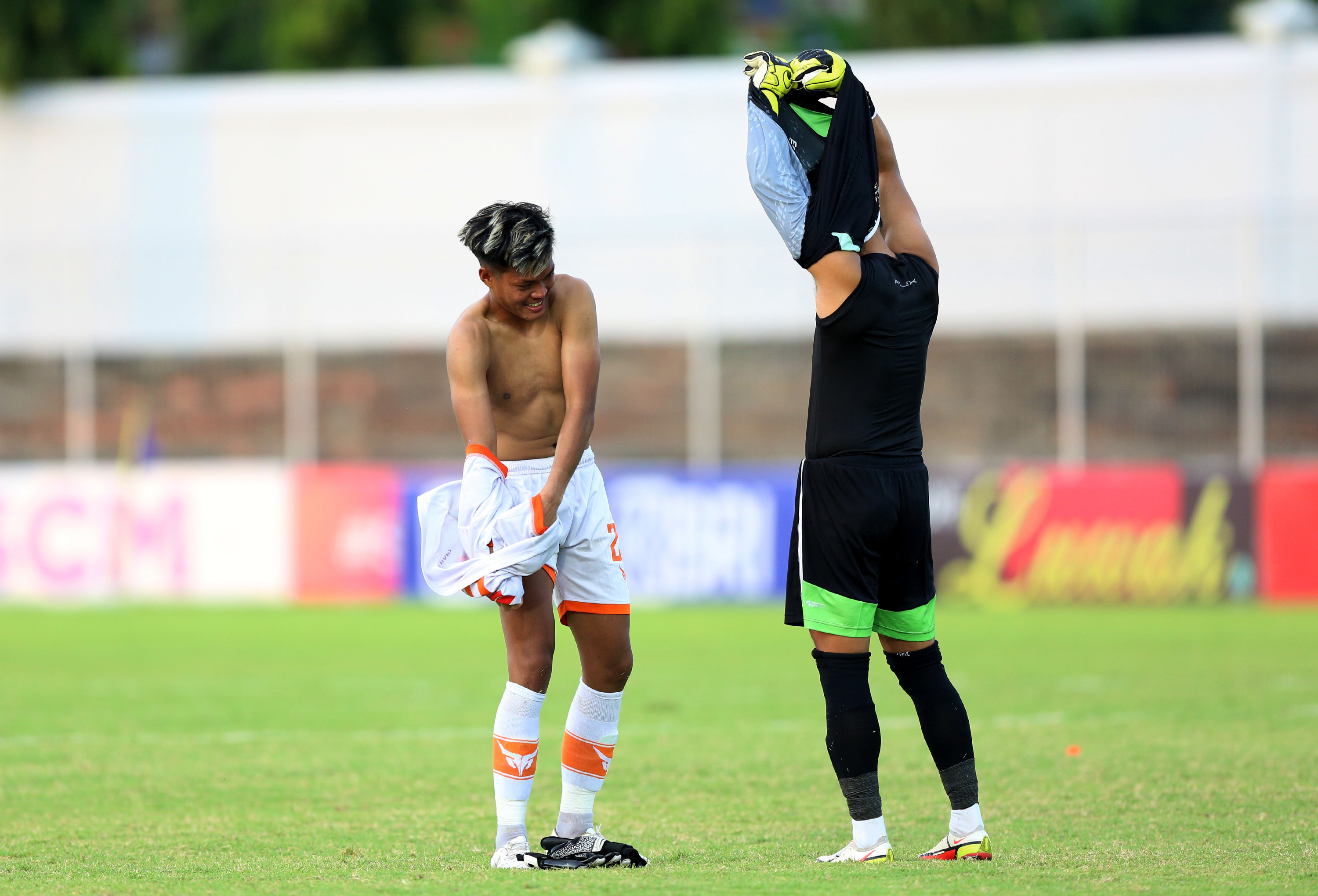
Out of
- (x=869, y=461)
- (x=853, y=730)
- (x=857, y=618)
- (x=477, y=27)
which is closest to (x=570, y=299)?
(x=869, y=461)

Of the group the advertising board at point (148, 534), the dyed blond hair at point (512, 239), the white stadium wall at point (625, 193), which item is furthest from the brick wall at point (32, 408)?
the dyed blond hair at point (512, 239)

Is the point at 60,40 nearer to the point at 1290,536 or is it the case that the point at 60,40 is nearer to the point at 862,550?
the point at 1290,536

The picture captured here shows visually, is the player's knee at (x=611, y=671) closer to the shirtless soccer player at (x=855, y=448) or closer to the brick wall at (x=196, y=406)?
the shirtless soccer player at (x=855, y=448)

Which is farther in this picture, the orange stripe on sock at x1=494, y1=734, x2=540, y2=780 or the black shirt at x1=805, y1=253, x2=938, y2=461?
the orange stripe on sock at x1=494, y1=734, x2=540, y2=780

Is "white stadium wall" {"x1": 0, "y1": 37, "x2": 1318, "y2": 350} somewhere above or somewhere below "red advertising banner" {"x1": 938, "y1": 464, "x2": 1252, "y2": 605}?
above

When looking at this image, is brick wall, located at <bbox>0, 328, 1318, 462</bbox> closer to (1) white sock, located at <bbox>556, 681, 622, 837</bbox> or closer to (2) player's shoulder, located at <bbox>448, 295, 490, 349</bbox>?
(1) white sock, located at <bbox>556, 681, 622, 837</bbox>

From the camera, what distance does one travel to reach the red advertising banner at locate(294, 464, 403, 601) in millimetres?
17172

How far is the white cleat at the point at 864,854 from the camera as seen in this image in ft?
17.4

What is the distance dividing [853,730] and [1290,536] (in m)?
11.4

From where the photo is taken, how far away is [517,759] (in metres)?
5.55

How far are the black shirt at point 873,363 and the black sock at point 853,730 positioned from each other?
68cm

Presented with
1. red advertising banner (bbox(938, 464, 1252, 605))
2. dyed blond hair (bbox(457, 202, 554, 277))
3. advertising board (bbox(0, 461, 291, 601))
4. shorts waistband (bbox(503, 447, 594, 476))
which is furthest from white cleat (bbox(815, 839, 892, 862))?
advertising board (bbox(0, 461, 291, 601))

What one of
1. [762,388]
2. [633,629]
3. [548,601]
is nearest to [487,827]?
[548,601]

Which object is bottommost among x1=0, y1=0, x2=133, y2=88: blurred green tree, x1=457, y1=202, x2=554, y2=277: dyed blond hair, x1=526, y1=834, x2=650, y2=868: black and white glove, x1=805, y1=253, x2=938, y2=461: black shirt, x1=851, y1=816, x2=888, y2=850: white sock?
x1=526, y1=834, x2=650, y2=868: black and white glove
